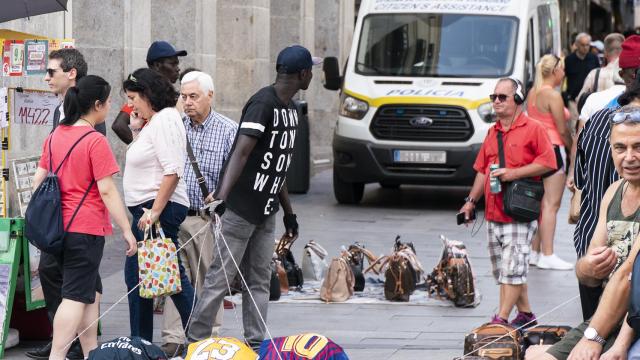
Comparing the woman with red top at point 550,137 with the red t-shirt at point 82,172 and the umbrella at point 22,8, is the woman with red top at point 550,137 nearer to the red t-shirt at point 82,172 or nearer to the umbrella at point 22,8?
the umbrella at point 22,8

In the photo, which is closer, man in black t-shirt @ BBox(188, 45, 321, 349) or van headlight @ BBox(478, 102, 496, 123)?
man in black t-shirt @ BBox(188, 45, 321, 349)

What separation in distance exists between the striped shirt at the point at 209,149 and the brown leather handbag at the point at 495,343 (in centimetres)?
225

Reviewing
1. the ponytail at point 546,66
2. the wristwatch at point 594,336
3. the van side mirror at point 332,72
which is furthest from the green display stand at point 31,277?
the van side mirror at point 332,72

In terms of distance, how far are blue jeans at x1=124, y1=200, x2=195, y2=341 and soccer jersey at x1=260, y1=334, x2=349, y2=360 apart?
154 cm

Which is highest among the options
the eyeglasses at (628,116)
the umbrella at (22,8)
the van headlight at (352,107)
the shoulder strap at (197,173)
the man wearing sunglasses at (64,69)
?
the umbrella at (22,8)

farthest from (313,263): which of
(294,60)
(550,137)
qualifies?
(294,60)

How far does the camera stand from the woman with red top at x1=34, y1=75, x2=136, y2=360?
6.89 m

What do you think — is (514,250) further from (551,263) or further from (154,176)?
(551,263)

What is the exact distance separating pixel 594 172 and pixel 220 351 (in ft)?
6.13

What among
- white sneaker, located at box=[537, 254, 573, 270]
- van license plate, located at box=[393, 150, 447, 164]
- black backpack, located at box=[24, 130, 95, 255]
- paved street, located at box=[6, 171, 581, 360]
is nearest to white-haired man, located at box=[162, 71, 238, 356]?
paved street, located at box=[6, 171, 581, 360]

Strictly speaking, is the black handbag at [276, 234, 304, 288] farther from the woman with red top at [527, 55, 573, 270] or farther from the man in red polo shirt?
the woman with red top at [527, 55, 573, 270]

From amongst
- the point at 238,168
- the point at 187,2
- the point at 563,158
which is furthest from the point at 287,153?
the point at 187,2

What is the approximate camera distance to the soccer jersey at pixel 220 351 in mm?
5867

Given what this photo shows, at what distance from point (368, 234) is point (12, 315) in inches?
222
